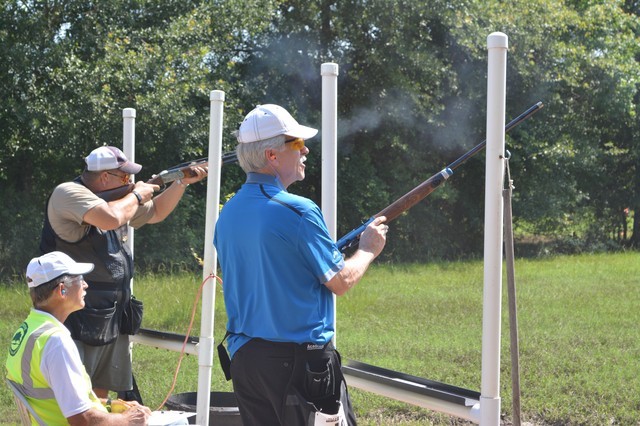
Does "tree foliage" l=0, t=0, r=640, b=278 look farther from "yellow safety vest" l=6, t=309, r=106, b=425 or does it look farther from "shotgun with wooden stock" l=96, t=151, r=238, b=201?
"yellow safety vest" l=6, t=309, r=106, b=425

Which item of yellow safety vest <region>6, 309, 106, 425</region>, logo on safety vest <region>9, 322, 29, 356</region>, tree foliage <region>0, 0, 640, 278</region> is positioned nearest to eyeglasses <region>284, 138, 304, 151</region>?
yellow safety vest <region>6, 309, 106, 425</region>

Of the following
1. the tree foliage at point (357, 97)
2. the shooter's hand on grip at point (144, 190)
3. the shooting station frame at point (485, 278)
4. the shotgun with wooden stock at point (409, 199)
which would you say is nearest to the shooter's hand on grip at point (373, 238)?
the shotgun with wooden stock at point (409, 199)

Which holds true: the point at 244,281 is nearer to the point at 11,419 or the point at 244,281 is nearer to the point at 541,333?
the point at 11,419

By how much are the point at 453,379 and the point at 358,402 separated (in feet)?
3.15

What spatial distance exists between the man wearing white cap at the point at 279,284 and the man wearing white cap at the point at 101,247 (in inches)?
57.5

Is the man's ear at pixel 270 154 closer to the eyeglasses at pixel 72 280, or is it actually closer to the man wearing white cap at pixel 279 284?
the man wearing white cap at pixel 279 284

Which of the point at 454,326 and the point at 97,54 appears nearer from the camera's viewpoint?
the point at 454,326

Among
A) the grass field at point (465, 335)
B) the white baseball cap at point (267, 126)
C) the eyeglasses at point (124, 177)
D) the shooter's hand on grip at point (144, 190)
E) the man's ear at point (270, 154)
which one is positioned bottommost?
the grass field at point (465, 335)

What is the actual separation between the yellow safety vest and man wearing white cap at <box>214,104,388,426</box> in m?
0.68

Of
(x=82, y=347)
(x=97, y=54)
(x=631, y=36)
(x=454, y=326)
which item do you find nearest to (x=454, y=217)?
(x=631, y=36)

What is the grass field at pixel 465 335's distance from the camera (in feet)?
22.4

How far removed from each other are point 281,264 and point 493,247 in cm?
83

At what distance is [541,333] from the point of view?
9234 mm

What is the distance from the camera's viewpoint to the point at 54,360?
350 centimetres
